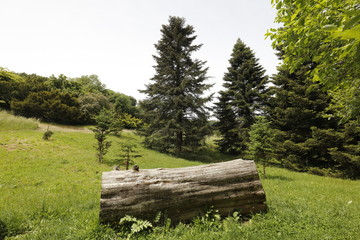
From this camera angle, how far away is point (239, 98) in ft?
68.0

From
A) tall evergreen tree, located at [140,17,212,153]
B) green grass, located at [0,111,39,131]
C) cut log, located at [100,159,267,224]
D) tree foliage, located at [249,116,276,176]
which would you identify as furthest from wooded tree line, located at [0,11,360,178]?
cut log, located at [100,159,267,224]

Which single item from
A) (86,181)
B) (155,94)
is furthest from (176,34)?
(86,181)

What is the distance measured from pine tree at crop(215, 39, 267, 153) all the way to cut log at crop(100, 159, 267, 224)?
15.3 m

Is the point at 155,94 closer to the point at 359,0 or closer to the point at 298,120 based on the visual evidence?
the point at 298,120

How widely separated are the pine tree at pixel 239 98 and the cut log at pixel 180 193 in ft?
50.1

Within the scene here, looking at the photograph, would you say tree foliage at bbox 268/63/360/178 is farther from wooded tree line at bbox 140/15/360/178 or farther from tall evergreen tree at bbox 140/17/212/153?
tall evergreen tree at bbox 140/17/212/153

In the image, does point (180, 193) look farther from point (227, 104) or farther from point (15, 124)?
point (15, 124)

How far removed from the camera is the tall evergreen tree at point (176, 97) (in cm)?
1986

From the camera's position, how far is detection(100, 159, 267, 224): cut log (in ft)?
13.1

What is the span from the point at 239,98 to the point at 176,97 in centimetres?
822

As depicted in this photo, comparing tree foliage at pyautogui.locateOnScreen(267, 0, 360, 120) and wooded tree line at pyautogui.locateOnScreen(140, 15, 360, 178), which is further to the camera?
wooded tree line at pyautogui.locateOnScreen(140, 15, 360, 178)

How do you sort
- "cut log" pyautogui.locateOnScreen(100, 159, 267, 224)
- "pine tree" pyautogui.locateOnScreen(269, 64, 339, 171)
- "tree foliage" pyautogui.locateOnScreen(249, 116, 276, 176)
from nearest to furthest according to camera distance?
"cut log" pyautogui.locateOnScreen(100, 159, 267, 224) < "tree foliage" pyautogui.locateOnScreen(249, 116, 276, 176) < "pine tree" pyautogui.locateOnScreen(269, 64, 339, 171)

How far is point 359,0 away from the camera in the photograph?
2266mm

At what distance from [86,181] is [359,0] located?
402 inches
